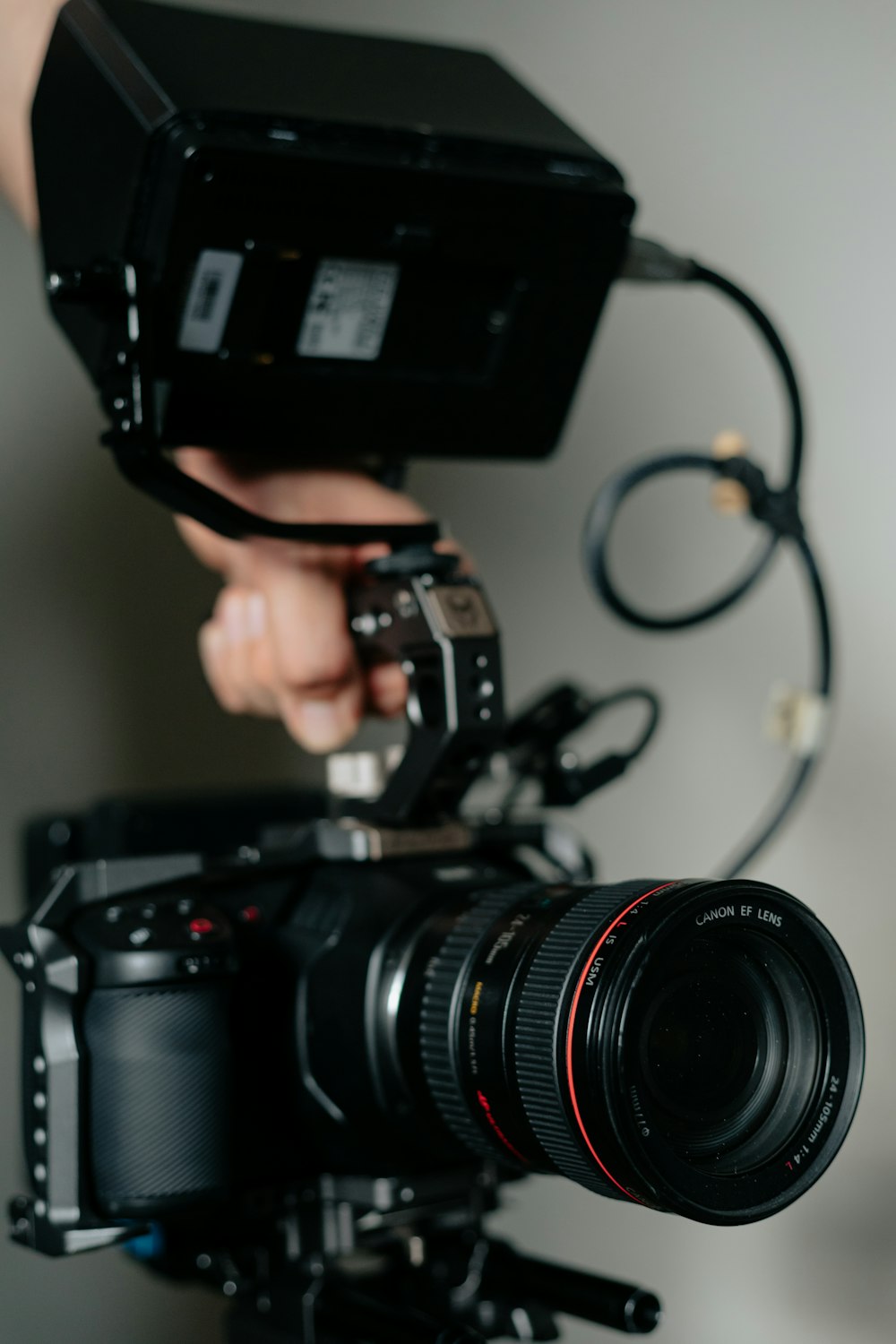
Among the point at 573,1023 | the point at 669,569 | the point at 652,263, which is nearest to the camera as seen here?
the point at 573,1023

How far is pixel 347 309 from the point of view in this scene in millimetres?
685

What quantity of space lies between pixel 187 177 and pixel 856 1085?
1.51 feet

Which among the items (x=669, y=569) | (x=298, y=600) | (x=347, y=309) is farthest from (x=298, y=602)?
(x=669, y=569)

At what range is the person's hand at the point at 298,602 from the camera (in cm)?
76

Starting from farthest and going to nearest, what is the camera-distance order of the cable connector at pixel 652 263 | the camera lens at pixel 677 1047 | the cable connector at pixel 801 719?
the cable connector at pixel 801 719 → the cable connector at pixel 652 263 → the camera lens at pixel 677 1047

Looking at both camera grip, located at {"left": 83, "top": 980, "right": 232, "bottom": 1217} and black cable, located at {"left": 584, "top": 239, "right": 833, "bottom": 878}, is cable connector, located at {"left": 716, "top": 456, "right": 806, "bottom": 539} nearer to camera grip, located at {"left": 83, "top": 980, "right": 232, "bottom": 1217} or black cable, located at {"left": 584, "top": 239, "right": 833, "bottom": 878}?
black cable, located at {"left": 584, "top": 239, "right": 833, "bottom": 878}

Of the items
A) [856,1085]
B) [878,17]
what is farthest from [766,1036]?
[878,17]

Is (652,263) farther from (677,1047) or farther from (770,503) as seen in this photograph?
(677,1047)

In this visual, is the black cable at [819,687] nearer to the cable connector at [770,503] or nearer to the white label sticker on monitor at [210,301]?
the cable connector at [770,503]

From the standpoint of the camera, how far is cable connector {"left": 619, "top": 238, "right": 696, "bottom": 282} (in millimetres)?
752

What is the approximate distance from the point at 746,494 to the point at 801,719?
148mm

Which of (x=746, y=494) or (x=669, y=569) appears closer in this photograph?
(x=746, y=494)

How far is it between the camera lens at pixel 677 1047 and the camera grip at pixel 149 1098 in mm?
144

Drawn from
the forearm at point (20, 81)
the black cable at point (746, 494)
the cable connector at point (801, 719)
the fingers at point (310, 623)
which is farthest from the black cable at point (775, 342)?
the forearm at point (20, 81)
